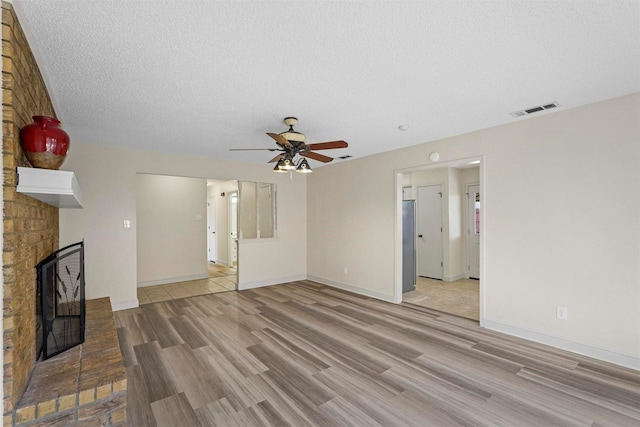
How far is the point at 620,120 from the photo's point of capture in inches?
110

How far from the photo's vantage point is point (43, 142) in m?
1.64

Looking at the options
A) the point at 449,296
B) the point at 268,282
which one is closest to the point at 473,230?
the point at 449,296

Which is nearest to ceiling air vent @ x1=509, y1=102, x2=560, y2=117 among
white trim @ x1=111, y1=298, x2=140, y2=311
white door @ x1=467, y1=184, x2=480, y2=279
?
white door @ x1=467, y1=184, x2=480, y2=279

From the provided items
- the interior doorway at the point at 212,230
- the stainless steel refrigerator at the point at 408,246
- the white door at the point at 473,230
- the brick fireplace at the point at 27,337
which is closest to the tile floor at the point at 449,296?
the stainless steel refrigerator at the point at 408,246

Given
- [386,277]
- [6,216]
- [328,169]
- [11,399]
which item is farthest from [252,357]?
[328,169]

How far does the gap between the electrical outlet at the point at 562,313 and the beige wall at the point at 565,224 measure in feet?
0.15

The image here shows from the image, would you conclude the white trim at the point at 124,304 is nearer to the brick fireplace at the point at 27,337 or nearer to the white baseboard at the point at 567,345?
the brick fireplace at the point at 27,337

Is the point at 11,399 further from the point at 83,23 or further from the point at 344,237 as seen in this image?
the point at 344,237

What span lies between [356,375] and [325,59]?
8.60 ft

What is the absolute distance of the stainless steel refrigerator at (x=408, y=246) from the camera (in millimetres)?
5379

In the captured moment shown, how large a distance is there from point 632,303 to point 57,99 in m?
5.70

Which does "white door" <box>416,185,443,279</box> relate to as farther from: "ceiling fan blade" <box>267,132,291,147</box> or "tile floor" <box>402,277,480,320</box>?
"ceiling fan blade" <box>267,132,291,147</box>

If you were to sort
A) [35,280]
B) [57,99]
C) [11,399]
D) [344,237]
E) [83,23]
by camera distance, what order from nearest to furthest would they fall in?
[11,399] → [83,23] → [35,280] → [57,99] → [344,237]

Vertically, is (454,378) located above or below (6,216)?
below
